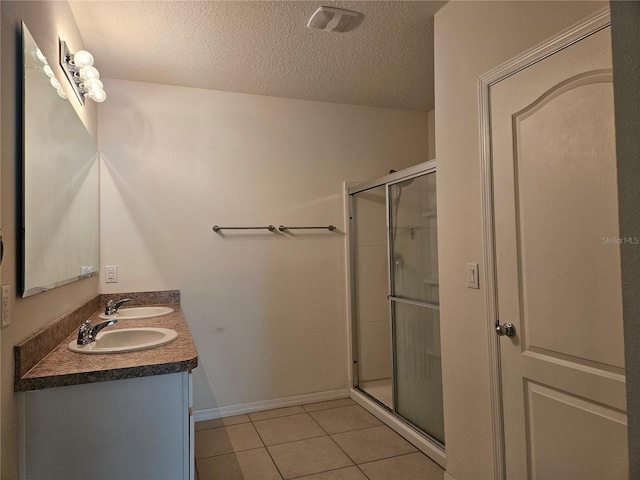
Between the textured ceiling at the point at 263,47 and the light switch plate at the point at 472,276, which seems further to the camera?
the textured ceiling at the point at 263,47

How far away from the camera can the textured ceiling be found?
2.06m

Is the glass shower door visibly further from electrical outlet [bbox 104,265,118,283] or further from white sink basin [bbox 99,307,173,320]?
electrical outlet [bbox 104,265,118,283]

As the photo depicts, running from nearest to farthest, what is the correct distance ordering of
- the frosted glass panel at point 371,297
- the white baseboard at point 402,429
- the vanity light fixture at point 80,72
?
the vanity light fixture at point 80,72, the white baseboard at point 402,429, the frosted glass panel at point 371,297

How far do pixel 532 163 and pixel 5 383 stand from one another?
1899 millimetres

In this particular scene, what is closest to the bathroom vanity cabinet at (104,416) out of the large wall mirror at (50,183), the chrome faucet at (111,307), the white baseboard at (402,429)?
the large wall mirror at (50,183)

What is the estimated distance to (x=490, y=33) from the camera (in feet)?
5.66

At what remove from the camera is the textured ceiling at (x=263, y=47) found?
6.75 feet

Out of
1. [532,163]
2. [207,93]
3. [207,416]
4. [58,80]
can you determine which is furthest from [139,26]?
[207,416]

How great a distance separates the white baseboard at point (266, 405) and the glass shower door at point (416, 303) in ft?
2.21

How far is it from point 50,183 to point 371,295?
243 cm

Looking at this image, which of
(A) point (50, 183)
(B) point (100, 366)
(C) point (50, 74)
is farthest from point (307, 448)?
(C) point (50, 74)

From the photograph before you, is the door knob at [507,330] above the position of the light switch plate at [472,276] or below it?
below

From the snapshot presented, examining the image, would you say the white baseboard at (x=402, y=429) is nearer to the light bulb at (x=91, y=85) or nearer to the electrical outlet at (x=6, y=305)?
the electrical outlet at (x=6, y=305)

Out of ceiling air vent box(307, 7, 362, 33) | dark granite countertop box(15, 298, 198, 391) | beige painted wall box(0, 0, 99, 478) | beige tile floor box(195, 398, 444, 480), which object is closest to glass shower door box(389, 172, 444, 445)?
beige tile floor box(195, 398, 444, 480)
